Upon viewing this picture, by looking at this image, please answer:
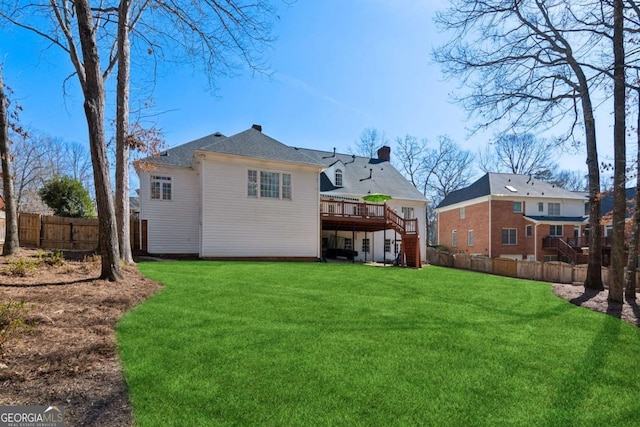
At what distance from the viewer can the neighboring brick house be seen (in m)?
27.1

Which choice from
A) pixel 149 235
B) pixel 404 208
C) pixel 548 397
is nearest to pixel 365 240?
pixel 404 208

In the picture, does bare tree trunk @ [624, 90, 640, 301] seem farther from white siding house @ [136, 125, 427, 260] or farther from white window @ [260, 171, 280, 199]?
white window @ [260, 171, 280, 199]

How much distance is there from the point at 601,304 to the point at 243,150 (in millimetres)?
13497

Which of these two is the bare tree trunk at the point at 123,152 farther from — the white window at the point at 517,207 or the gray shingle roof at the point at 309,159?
the white window at the point at 517,207

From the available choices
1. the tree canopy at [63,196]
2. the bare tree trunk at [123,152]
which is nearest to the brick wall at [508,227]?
the bare tree trunk at [123,152]

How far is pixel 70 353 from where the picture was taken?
12.1 feet

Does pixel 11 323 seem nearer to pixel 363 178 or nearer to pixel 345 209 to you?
pixel 345 209

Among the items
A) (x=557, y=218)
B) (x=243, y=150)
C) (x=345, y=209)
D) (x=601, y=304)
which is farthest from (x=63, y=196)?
(x=557, y=218)

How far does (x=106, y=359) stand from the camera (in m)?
3.66

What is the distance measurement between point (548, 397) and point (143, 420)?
352 cm

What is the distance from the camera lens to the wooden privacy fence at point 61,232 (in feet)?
51.5

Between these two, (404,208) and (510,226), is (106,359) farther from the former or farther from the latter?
(510,226)

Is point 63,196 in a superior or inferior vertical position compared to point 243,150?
inferior

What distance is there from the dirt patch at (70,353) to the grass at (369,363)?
→ 7.3 inches
